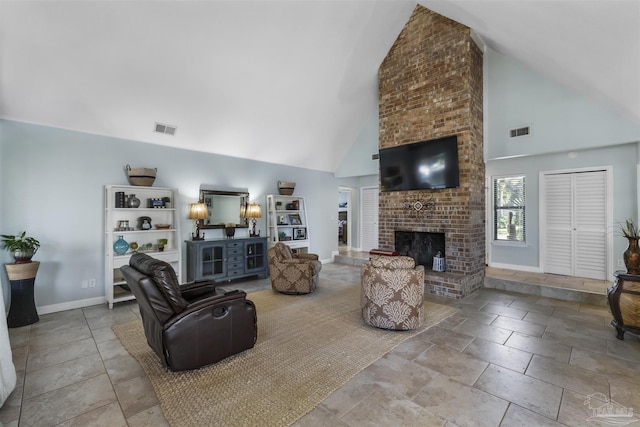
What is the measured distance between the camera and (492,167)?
597cm

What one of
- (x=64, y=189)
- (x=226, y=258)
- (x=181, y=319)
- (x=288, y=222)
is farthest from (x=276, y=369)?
(x=288, y=222)

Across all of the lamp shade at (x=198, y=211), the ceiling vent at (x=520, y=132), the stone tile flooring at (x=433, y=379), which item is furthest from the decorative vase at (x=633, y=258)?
the lamp shade at (x=198, y=211)

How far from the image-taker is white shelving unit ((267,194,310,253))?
641 cm

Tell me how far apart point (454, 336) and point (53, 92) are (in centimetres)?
575

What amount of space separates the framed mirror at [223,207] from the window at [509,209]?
5.25 meters

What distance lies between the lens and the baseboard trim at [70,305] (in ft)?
12.8

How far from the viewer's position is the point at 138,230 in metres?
4.52

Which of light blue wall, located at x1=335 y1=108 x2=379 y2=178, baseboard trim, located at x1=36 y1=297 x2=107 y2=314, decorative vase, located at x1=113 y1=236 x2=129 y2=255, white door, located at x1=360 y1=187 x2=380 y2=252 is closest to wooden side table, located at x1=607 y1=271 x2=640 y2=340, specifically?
light blue wall, located at x1=335 y1=108 x2=379 y2=178

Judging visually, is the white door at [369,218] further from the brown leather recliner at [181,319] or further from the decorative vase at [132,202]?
the brown leather recliner at [181,319]

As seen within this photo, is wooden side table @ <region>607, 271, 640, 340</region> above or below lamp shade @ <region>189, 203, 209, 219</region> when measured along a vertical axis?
below

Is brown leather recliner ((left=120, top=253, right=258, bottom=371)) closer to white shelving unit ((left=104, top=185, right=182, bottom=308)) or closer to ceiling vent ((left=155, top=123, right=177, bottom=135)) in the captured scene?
white shelving unit ((left=104, top=185, right=182, bottom=308))

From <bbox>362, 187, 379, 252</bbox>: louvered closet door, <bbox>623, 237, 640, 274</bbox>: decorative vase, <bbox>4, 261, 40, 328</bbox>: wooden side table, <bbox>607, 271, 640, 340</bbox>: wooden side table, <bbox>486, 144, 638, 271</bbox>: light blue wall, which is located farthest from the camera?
<bbox>362, 187, 379, 252</bbox>: louvered closet door

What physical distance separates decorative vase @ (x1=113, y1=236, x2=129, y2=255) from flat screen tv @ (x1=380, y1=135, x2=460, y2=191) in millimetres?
4568

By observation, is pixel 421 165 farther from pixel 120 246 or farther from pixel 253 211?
pixel 120 246
